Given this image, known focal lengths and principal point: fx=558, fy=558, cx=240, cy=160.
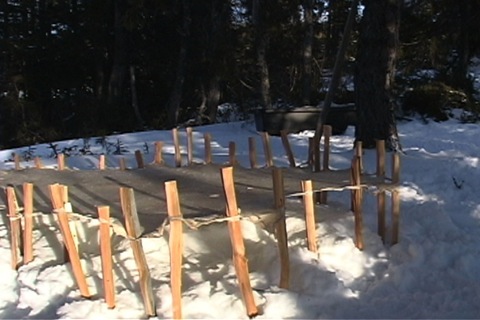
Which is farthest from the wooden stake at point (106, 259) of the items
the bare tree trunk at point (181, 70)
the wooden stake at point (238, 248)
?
the bare tree trunk at point (181, 70)

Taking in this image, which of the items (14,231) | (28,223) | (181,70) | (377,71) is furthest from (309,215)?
(181,70)

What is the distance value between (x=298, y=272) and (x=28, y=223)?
4.80 ft

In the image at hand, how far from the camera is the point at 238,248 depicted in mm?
2496

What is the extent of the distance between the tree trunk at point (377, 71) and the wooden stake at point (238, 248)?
3716mm

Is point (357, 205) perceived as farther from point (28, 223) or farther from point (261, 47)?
point (261, 47)

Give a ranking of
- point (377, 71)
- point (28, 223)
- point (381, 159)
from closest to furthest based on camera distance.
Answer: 1. point (28, 223)
2. point (381, 159)
3. point (377, 71)

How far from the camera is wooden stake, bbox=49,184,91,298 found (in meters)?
2.63

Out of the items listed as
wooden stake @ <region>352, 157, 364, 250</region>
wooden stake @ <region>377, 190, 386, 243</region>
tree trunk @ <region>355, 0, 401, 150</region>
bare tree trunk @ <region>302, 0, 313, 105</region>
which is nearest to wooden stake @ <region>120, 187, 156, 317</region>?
wooden stake @ <region>352, 157, 364, 250</region>

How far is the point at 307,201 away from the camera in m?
3.02

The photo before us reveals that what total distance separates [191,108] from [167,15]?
2401 mm

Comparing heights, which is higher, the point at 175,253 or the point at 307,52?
the point at 307,52

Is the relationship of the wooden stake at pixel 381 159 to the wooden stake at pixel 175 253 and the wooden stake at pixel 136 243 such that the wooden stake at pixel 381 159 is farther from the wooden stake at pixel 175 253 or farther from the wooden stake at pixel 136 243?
the wooden stake at pixel 136 243

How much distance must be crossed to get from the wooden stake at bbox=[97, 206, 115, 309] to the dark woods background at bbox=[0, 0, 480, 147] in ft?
27.0

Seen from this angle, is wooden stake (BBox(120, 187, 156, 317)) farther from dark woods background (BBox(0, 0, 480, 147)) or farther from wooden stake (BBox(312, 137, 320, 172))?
dark woods background (BBox(0, 0, 480, 147))
